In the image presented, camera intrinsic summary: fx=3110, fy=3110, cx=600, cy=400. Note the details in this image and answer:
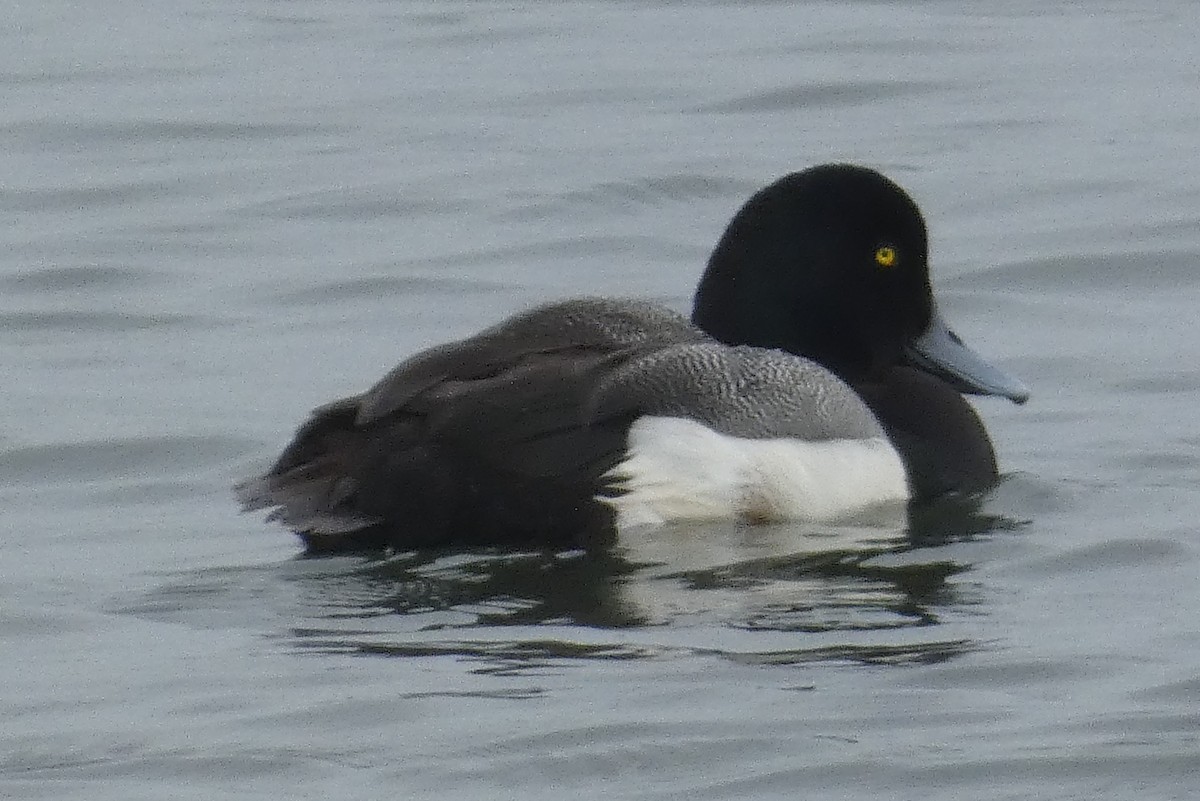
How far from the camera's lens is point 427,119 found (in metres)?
14.6

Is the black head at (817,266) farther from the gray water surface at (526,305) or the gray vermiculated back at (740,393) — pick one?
the gray water surface at (526,305)

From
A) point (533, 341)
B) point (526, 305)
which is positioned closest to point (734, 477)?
point (533, 341)

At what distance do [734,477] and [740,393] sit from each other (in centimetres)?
22

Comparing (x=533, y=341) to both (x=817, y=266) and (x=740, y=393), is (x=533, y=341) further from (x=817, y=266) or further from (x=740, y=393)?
(x=817, y=266)

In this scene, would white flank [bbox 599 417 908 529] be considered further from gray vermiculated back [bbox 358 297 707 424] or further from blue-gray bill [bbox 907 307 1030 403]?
blue-gray bill [bbox 907 307 1030 403]

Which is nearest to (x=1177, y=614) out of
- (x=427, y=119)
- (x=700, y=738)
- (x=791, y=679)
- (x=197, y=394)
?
(x=791, y=679)

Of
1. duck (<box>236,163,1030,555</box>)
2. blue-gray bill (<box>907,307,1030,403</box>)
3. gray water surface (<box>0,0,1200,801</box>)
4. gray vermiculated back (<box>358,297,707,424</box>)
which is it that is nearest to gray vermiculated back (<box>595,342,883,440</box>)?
duck (<box>236,163,1030,555</box>)

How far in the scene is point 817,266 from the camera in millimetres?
8492

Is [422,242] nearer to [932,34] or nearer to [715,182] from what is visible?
[715,182]

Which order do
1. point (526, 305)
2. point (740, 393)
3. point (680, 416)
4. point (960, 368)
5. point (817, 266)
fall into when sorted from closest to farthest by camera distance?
→ point (680, 416) → point (740, 393) → point (817, 266) → point (960, 368) → point (526, 305)

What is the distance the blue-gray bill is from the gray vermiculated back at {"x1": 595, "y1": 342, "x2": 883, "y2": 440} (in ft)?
2.33

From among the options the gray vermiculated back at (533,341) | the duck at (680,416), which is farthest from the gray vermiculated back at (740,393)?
→ the gray vermiculated back at (533,341)

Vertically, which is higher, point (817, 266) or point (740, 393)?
point (817, 266)

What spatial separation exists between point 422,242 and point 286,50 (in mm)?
4059
